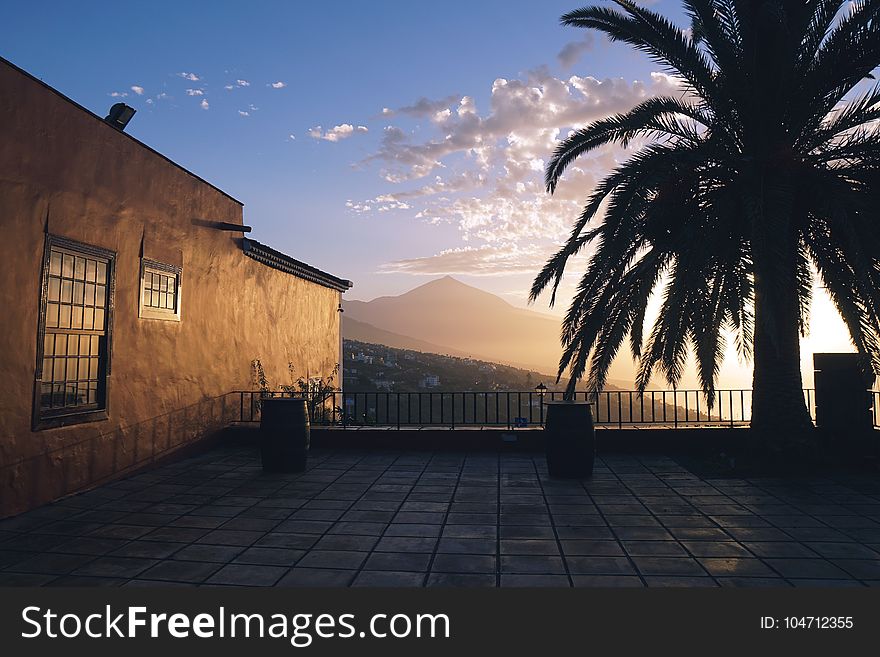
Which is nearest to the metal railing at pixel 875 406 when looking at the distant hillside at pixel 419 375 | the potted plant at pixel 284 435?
the potted plant at pixel 284 435

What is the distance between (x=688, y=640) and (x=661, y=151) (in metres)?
6.95

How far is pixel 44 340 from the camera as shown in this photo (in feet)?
20.9

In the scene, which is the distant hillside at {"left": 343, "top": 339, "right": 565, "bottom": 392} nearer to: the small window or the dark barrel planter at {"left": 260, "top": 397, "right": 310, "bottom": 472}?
the small window

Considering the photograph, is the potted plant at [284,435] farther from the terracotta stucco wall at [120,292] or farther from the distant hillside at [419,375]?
the distant hillside at [419,375]

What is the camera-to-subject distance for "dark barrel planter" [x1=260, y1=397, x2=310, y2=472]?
799 centimetres

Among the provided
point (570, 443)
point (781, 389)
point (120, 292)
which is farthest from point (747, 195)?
point (120, 292)

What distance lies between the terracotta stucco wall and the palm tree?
5.95 metres

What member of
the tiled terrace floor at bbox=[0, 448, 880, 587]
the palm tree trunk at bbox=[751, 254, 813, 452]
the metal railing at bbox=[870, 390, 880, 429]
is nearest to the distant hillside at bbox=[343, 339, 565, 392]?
the metal railing at bbox=[870, 390, 880, 429]

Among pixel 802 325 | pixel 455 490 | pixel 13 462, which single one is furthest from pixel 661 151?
pixel 13 462

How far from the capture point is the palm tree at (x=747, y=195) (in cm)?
730

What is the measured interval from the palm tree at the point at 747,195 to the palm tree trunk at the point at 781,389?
2 cm

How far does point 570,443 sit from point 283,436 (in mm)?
4158

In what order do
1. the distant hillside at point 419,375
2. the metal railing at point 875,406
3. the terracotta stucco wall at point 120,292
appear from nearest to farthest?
the terracotta stucco wall at point 120,292, the metal railing at point 875,406, the distant hillside at point 419,375

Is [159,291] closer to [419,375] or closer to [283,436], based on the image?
[283,436]
